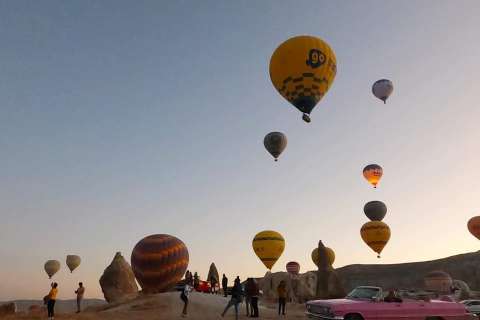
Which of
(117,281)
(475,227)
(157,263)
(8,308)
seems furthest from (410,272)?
(8,308)

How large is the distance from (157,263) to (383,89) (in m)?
33.0

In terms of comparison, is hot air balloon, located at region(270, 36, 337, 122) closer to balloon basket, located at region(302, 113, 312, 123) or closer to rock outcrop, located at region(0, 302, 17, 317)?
balloon basket, located at region(302, 113, 312, 123)

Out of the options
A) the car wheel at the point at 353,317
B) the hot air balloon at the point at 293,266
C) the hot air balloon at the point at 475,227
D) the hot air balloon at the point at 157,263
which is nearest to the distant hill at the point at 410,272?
the hot air balloon at the point at 293,266

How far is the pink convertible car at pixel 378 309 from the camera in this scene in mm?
15211

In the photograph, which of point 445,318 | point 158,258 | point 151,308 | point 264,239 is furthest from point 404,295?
point 264,239

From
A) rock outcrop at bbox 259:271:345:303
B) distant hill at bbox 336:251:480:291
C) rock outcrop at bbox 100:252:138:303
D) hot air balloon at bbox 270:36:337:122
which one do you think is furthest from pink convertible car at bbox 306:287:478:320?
distant hill at bbox 336:251:480:291

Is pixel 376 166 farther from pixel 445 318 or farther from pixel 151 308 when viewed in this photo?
pixel 445 318

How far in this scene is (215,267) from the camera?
185ft

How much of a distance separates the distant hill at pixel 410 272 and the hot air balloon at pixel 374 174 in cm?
5085

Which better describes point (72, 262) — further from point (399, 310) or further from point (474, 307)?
point (399, 310)

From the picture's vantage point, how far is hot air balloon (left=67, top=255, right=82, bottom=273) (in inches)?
2886

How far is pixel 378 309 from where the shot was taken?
15633mm

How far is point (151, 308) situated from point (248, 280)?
7184 mm

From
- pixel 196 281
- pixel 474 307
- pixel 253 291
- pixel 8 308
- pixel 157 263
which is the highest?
pixel 157 263
